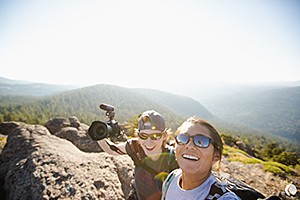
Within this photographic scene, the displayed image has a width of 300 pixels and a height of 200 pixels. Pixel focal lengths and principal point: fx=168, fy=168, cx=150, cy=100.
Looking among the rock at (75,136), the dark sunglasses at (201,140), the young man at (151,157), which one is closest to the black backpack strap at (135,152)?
the young man at (151,157)

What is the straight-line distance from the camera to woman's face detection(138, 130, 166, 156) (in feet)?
11.6

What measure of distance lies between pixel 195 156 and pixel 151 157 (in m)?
1.64

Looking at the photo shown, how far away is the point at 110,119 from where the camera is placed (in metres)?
3.91

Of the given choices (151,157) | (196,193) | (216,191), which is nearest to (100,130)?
(151,157)

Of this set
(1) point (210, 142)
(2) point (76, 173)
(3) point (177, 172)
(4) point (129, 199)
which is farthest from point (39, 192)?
(1) point (210, 142)

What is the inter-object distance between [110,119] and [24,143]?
4123 mm

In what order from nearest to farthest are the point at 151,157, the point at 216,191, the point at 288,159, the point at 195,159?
the point at 216,191
the point at 195,159
the point at 151,157
the point at 288,159

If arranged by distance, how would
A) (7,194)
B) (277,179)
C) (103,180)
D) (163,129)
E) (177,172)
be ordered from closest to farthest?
(177,172) < (163,129) < (7,194) < (103,180) < (277,179)

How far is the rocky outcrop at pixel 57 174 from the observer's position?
3.89 metres

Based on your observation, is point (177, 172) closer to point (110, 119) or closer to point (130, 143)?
point (130, 143)

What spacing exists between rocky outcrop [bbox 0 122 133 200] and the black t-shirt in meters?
1.19

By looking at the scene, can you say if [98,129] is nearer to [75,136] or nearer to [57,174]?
[57,174]

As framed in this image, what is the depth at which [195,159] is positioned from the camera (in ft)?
6.87

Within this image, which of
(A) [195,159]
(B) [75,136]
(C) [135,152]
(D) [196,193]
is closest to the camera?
(D) [196,193]
